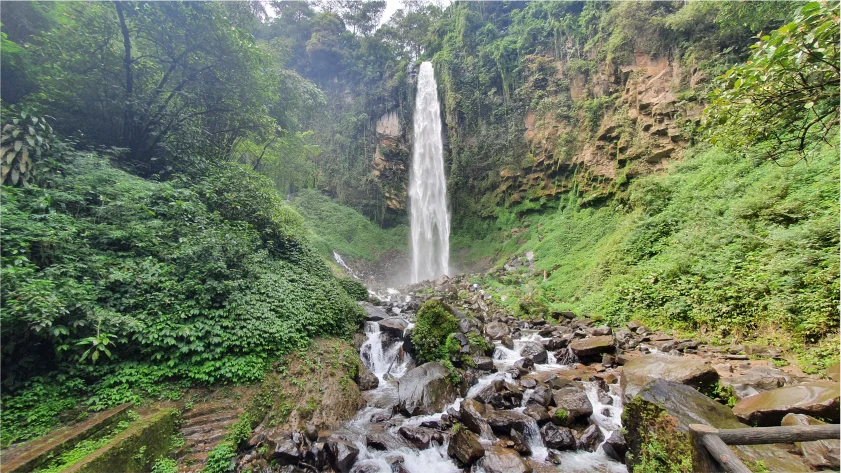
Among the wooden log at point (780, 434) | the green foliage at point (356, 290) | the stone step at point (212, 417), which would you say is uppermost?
the green foliage at point (356, 290)

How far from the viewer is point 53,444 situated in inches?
142

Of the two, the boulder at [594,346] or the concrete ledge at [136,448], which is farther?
the boulder at [594,346]

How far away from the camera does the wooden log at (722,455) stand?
7.42 ft

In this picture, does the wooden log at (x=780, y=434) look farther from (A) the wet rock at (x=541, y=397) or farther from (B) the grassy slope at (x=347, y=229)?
(B) the grassy slope at (x=347, y=229)

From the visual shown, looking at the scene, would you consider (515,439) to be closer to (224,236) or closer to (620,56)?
(224,236)

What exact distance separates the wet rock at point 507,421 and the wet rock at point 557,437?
0.28 m

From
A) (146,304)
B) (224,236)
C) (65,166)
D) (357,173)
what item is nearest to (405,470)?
(146,304)

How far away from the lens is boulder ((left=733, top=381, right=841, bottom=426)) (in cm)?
316

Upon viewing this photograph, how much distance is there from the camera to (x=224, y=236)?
23.9 feet

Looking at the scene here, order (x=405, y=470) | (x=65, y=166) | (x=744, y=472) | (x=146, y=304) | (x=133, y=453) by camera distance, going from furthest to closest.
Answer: (x=65, y=166) → (x=146, y=304) → (x=405, y=470) → (x=133, y=453) → (x=744, y=472)

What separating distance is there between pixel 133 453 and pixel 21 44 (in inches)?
415

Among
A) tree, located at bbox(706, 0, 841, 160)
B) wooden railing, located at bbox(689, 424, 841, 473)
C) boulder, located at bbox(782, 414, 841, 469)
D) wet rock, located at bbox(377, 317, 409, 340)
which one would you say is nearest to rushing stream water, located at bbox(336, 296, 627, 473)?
wet rock, located at bbox(377, 317, 409, 340)

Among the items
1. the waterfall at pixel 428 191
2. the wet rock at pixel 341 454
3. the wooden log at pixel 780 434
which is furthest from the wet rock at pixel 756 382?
the waterfall at pixel 428 191

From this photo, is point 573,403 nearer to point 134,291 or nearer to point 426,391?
point 426,391
